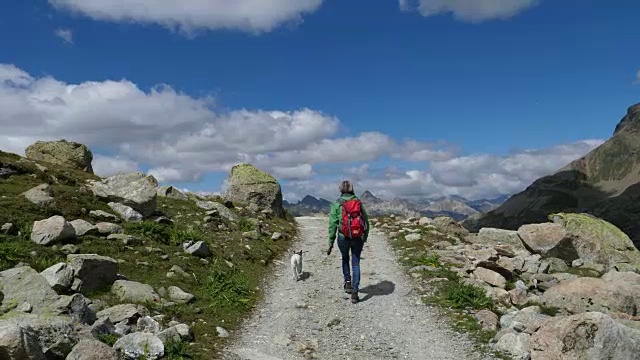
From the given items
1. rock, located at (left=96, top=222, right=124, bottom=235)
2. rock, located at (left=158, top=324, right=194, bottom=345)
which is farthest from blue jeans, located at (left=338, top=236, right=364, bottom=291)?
rock, located at (left=96, top=222, right=124, bottom=235)

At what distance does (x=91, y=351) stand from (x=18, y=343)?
161cm

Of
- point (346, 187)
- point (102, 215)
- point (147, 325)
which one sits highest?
point (102, 215)

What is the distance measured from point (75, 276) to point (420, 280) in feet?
45.4

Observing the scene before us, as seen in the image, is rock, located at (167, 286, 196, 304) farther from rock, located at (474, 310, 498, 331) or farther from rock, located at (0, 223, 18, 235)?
rock, located at (474, 310, 498, 331)

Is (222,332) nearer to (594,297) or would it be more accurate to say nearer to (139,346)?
(139,346)

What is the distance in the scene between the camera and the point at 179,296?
56.0 ft

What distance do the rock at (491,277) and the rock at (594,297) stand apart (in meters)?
2.17

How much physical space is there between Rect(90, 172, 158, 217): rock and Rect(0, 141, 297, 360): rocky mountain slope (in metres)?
0.06

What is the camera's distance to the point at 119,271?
59.2 ft

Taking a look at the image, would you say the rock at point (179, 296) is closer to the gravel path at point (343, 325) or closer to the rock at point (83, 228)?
the gravel path at point (343, 325)

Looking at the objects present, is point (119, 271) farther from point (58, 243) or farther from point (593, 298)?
point (593, 298)

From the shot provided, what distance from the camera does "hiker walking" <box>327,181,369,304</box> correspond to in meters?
18.0

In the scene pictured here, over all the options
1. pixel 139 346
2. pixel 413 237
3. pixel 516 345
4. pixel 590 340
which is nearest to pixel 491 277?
pixel 516 345

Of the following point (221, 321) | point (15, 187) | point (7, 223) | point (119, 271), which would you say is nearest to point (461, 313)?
point (221, 321)
